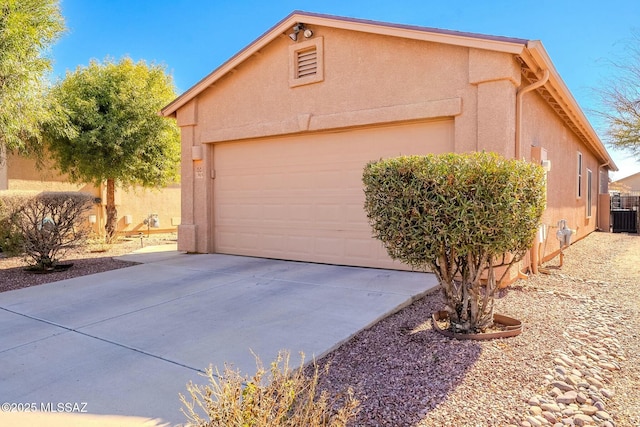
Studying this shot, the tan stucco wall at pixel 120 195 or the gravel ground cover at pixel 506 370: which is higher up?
the tan stucco wall at pixel 120 195

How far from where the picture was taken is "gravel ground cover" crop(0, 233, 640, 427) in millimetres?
2835

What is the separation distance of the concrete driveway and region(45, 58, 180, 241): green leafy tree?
583 cm

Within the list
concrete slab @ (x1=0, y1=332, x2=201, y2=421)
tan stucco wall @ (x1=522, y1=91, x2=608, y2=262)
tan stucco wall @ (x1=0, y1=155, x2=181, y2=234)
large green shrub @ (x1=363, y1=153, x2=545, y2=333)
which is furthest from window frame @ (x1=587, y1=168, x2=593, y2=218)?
concrete slab @ (x1=0, y1=332, x2=201, y2=421)

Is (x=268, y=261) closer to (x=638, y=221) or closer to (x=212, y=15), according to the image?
(x=212, y=15)

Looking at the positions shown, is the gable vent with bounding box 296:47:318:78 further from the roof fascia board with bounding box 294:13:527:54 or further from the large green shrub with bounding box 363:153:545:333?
the large green shrub with bounding box 363:153:545:333

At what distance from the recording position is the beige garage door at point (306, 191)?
749 cm

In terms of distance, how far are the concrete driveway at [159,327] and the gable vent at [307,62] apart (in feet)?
12.6

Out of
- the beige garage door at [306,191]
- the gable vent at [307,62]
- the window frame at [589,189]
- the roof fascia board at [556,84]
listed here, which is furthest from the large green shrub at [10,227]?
the window frame at [589,189]

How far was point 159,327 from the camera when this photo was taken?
4.64 meters

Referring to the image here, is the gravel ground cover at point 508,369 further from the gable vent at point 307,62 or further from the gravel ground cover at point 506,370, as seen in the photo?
the gable vent at point 307,62

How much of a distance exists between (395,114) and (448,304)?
3.86m

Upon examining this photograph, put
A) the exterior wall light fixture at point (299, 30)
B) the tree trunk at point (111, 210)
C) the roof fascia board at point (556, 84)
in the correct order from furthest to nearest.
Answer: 1. the tree trunk at point (111, 210)
2. the exterior wall light fixture at point (299, 30)
3. the roof fascia board at point (556, 84)

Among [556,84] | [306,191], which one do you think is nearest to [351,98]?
[306,191]

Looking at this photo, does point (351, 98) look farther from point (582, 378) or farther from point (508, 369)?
point (582, 378)
